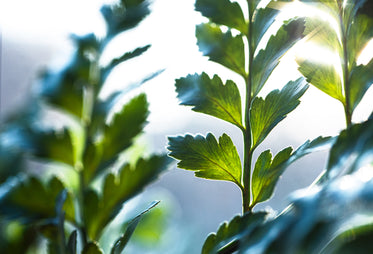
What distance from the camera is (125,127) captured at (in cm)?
47

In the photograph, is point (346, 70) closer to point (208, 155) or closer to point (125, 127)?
point (208, 155)

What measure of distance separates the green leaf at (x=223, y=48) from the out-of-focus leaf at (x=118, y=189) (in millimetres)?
134

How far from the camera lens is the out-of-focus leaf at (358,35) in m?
0.29

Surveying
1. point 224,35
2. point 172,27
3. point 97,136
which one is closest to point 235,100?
point 224,35

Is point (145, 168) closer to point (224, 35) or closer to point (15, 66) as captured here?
point (224, 35)

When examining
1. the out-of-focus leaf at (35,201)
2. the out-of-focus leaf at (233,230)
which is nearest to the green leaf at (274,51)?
the out-of-focus leaf at (233,230)

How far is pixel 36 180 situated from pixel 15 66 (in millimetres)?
1390

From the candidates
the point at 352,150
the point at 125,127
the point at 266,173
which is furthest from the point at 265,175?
the point at 125,127

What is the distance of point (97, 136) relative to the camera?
51 cm

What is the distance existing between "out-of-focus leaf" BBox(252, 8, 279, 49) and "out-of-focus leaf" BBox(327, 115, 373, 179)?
133 mm

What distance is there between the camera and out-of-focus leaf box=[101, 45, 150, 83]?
0.41 meters

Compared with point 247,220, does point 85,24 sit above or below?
above

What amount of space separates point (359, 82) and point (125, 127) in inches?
10.1

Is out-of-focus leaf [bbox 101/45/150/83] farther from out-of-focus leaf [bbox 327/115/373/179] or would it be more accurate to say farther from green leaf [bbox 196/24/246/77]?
out-of-focus leaf [bbox 327/115/373/179]
